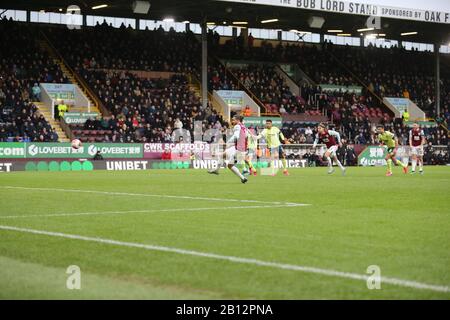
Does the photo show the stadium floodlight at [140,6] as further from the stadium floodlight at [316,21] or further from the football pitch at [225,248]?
the football pitch at [225,248]

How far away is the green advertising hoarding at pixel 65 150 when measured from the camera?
126 ft

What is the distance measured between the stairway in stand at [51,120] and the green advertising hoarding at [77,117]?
0.67 meters

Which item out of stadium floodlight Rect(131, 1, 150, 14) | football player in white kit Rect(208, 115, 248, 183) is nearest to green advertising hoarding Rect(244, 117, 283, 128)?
stadium floodlight Rect(131, 1, 150, 14)

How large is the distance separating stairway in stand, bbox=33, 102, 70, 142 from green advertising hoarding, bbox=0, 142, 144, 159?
174 centimetres

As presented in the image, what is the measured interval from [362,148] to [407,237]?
42.5 m

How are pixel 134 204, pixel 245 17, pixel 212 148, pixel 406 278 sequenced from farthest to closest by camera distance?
pixel 245 17, pixel 212 148, pixel 134 204, pixel 406 278

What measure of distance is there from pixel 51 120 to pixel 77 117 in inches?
59.8

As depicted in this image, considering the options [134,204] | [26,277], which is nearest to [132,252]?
[26,277]

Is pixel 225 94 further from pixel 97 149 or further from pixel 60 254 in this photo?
pixel 60 254

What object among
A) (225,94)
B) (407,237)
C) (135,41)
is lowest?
(407,237)

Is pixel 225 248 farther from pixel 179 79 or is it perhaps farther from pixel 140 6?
pixel 179 79

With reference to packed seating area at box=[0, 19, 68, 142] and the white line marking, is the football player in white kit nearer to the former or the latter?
the white line marking

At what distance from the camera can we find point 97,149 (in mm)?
41406

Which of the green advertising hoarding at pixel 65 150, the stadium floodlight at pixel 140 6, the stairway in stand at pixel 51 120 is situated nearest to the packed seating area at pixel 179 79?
the green advertising hoarding at pixel 65 150
